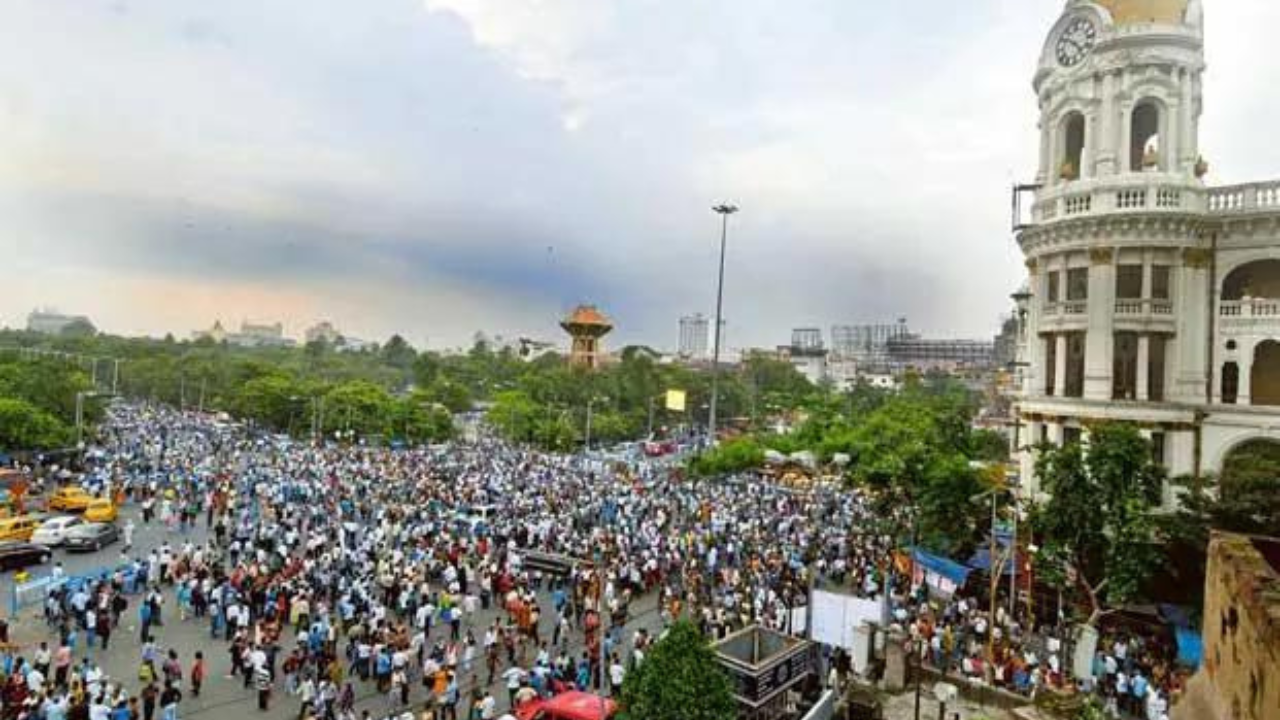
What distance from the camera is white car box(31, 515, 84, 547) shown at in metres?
25.9

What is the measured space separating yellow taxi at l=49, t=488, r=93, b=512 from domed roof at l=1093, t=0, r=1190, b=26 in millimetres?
39471

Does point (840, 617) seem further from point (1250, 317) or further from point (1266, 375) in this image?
point (1266, 375)

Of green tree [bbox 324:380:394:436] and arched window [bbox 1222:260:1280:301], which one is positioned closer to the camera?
arched window [bbox 1222:260:1280:301]

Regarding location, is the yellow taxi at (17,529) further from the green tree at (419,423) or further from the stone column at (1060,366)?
the green tree at (419,423)

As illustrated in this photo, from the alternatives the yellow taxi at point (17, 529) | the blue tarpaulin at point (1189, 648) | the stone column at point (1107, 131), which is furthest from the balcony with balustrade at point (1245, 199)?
the yellow taxi at point (17, 529)

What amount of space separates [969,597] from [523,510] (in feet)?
55.1

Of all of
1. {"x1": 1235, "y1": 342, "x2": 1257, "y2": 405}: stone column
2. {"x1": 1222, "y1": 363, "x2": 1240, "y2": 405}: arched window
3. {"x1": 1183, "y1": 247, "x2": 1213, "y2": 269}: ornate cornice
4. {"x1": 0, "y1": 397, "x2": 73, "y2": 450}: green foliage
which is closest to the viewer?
{"x1": 1235, "y1": 342, "x2": 1257, "y2": 405}: stone column

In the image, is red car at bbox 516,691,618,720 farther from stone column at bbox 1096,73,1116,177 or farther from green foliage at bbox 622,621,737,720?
stone column at bbox 1096,73,1116,177

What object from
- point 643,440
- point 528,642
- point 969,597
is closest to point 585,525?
point 528,642

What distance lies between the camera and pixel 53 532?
26141mm

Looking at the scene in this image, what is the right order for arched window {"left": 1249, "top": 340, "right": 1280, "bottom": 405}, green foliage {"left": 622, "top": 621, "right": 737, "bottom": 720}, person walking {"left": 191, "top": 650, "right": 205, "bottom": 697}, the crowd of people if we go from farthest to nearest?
arched window {"left": 1249, "top": 340, "right": 1280, "bottom": 405} → the crowd of people → person walking {"left": 191, "top": 650, "right": 205, "bottom": 697} → green foliage {"left": 622, "top": 621, "right": 737, "bottom": 720}

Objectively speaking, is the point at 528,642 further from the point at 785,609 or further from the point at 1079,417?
the point at 1079,417

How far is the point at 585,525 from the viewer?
3194 centimetres

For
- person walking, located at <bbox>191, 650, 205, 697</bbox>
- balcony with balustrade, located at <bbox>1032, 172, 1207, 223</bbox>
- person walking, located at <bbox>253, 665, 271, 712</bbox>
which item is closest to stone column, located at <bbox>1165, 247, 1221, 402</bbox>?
balcony with balustrade, located at <bbox>1032, 172, 1207, 223</bbox>
